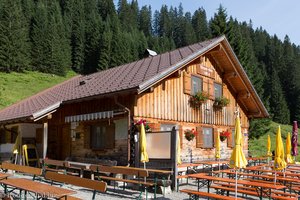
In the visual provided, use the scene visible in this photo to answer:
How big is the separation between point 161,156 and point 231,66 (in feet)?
26.4

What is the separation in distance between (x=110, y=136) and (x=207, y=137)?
16.6 feet

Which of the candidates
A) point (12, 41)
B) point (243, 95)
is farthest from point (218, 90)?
point (12, 41)

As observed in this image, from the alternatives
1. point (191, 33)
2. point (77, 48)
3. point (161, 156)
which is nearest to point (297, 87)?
point (191, 33)

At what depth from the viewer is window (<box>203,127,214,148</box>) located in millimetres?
16073

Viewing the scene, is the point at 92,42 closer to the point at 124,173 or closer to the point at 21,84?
the point at 21,84

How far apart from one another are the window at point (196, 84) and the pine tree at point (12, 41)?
39.0 m

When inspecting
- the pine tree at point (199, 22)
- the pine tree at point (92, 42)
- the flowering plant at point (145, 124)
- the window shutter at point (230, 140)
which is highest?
the pine tree at point (199, 22)

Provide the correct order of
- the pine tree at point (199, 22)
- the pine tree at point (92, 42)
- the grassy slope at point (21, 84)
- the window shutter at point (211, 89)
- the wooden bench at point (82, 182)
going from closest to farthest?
the wooden bench at point (82, 182), the window shutter at point (211, 89), the grassy slope at point (21, 84), the pine tree at point (92, 42), the pine tree at point (199, 22)

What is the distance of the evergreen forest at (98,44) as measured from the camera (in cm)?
5031

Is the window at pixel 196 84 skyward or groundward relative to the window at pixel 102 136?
skyward

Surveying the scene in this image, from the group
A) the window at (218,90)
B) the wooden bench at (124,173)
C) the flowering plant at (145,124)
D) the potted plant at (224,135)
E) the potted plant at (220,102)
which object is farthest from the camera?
the window at (218,90)

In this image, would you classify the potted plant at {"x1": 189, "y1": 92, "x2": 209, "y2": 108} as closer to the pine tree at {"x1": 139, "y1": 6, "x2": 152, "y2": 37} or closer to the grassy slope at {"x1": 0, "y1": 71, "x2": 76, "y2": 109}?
the grassy slope at {"x1": 0, "y1": 71, "x2": 76, "y2": 109}

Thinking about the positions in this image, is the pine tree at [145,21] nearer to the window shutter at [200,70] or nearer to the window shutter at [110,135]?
the window shutter at [200,70]

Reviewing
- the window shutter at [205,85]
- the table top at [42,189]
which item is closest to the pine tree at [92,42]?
the window shutter at [205,85]
